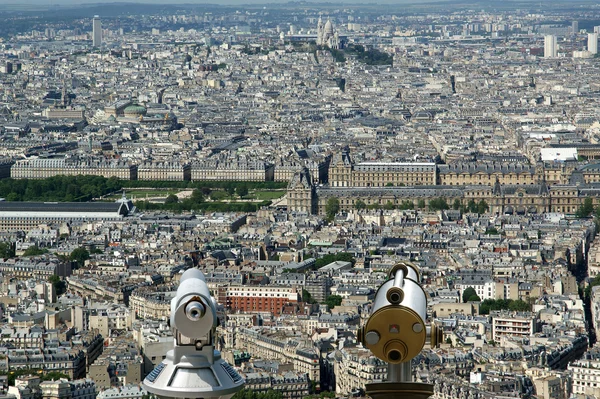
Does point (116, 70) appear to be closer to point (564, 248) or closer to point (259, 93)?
point (259, 93)

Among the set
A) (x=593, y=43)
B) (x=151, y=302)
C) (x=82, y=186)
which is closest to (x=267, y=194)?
(x=82, y=186)

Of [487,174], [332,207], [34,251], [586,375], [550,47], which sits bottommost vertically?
[586,375]

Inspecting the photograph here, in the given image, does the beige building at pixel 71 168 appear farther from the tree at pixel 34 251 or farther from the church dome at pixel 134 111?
the church dome at pixel 134 111

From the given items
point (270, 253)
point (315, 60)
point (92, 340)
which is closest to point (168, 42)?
point (315, 60)

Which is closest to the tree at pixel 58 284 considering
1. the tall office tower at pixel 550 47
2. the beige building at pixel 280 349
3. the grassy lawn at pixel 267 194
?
the beige building at pixel 280 349

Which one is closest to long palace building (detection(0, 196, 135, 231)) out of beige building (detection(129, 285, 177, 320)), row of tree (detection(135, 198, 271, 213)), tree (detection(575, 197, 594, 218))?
row of tree (detection(135, 198, 271, 213))

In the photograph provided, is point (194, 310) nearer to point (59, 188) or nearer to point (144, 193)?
point (144, 193)

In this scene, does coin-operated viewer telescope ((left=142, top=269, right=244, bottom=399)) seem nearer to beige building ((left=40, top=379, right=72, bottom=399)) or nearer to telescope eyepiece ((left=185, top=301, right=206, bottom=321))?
telescope eyepiece ((left=185, top=301, right=206, bottom=321))
